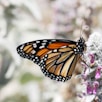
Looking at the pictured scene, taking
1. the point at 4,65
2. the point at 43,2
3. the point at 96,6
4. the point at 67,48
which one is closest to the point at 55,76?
the point at 67,48

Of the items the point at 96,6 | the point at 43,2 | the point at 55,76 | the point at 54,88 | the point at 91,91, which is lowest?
the point at 91,91

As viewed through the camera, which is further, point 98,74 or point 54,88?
point 54,88

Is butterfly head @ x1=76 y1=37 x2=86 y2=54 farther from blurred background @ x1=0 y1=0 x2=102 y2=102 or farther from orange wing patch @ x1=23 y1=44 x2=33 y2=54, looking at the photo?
blurred background @ x1=0 y1=0 x2=102 y2=102

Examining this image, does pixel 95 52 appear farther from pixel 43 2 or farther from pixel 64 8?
pixel 43 2

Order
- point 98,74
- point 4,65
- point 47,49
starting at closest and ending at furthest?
1. point 98,74
2. point 47,49
3. point 4,65

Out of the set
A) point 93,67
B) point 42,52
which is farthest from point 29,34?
point 93,67

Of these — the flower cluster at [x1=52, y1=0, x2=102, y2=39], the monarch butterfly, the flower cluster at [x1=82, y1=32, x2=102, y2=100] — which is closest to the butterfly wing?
the monarch butterfly

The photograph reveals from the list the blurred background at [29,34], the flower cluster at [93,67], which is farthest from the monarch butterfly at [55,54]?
the blurred background at [29,34]
